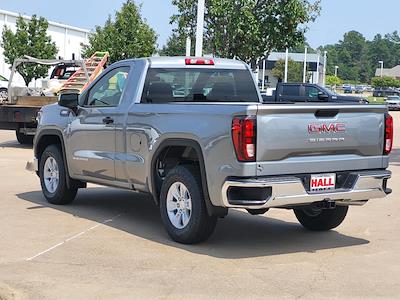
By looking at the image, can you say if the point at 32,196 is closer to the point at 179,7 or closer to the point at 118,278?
the point at 118,278

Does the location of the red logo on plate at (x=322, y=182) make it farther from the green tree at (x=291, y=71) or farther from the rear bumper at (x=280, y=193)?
the green tree at (x=291, y=71)

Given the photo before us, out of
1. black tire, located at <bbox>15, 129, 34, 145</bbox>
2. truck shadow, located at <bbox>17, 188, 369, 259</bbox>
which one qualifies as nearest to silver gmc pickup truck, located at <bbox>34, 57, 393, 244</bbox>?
truck shadow, located at <bbox>17, 188, 369, 259</bbox>

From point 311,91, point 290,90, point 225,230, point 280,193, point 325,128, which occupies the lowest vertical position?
point 225,230

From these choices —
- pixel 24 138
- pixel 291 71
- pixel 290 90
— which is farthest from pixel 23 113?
pixel 291 71

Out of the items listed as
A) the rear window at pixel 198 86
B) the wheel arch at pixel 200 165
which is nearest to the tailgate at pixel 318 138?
the wheel arch at pixel 200 165

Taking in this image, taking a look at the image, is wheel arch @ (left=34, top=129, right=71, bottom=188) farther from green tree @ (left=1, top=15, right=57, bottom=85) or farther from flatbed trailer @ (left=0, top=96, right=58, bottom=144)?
green tree @ (left=1, top=15, right=57, bottom=85)

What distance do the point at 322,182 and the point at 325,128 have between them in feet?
1.77

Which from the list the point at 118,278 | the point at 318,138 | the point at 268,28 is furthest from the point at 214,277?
the point at 268,28

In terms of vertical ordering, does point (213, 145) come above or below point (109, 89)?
below

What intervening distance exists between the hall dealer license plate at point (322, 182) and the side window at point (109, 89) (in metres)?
2.76

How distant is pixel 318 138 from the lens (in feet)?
22.3

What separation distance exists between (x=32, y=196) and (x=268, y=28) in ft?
50.6

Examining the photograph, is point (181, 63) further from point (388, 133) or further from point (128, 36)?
point (128, 36)

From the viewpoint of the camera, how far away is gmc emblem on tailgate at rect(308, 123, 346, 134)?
675 cm
